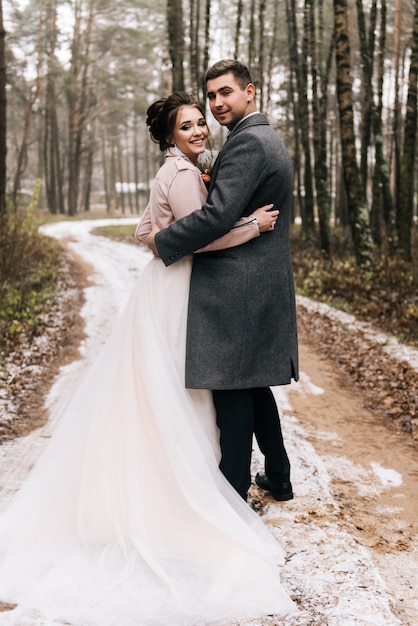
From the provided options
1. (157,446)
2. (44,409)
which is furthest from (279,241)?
(44,409)

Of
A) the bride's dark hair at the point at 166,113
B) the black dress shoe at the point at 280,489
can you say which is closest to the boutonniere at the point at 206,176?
the bride's dark hair at the point at 166,113

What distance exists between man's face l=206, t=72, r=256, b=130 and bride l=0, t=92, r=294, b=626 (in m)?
0.10

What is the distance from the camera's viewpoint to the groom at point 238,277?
301cm

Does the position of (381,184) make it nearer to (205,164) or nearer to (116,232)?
(205,164)

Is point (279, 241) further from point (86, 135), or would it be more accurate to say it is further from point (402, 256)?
point (86, 135)

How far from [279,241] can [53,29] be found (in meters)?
30.0

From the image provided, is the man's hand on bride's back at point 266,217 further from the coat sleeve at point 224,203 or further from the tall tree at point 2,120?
the tall tree at point 2,120

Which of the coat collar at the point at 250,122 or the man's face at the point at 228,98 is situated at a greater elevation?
the man's face at the point at 228,98

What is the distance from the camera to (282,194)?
320cm

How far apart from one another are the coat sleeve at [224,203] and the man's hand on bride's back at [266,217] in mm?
85

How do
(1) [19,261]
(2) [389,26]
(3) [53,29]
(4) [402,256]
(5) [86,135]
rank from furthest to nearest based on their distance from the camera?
1. (5) [86,135]
2. (3) [53,29]
3. (2) [389,26]
4. (4) [402,256]
5. (1) [19,261]

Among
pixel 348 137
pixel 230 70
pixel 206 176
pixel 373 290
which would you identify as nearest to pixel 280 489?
pixel 206 176

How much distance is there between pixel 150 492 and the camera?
9.94 ft

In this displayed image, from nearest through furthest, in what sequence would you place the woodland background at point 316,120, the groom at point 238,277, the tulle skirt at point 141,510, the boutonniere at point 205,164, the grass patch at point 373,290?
1. the tulle skirt at point 141,510
2. the groom at point 238,277
3. the boutonniere at point 205,164
4. the grass patch at point 373,290
5. the woodland background at point 316,120
